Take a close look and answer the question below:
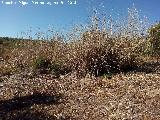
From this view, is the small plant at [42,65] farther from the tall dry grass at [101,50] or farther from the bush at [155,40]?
the bush at [155,40]

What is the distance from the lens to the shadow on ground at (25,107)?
8.85 metres

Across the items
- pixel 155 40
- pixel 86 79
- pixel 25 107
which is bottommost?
pixel 25 107

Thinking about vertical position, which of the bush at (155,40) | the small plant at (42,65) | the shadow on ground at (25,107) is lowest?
the shadow on ground at (25,107)

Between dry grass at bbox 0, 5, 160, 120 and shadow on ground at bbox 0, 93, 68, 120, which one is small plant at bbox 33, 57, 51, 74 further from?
shadow on ground at bbox 0, 93, 68, 120

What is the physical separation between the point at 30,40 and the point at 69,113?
9160 millimetres

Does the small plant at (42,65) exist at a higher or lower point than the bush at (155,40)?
lower

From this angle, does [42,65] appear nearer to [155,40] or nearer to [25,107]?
[155,40]

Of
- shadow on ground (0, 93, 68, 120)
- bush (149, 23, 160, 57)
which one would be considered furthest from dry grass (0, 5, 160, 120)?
bush (149, 23, 160, 57)

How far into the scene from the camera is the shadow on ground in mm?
8852

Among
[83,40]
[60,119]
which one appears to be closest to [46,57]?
[83,40]

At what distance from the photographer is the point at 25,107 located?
9.57m

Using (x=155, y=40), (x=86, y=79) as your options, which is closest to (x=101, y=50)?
(x=86, y=79)

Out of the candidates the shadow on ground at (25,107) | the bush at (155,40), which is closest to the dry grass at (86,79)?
the shadow on ground at (25,107)

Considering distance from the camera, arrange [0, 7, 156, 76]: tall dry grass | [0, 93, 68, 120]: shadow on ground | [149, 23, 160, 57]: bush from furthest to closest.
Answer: [149, 23, 160, 57]: bush
[0, 7, 156, 76]: tall dry grass
[0, 93, 68, 120]: shadow on ground
